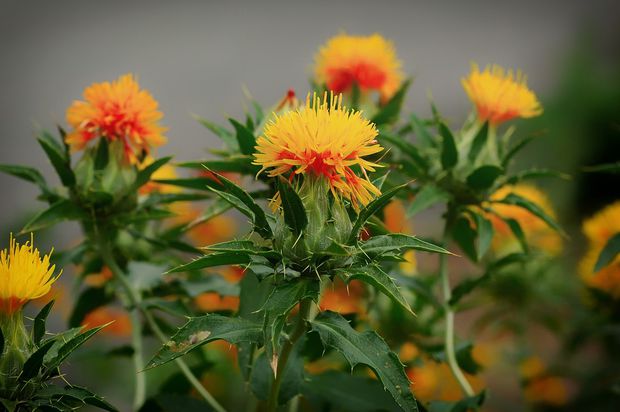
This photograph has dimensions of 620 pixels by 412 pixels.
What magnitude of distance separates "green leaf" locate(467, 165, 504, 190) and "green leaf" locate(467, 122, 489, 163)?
53 mm

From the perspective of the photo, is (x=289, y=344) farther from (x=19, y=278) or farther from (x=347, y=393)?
(x=19, y=278)

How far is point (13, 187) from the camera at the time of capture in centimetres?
596

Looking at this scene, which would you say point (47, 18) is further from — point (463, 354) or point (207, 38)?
point (463, 354)

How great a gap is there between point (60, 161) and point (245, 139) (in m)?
0.41

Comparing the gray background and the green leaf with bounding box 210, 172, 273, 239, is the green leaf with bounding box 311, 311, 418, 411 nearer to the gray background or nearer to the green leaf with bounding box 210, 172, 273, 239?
the green leaf with bounding box 210, 172, 273, 239

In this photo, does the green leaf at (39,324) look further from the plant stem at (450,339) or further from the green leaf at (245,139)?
the plant stem at (450,339)


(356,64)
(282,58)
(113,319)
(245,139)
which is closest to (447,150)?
(356,64)

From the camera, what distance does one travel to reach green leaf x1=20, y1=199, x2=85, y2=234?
1.52 meters

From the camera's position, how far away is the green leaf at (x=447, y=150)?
162cm

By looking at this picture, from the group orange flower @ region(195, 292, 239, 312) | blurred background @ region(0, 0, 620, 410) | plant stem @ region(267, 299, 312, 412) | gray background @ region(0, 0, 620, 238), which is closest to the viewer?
plant stem @ region(267, 299, 312, 412)

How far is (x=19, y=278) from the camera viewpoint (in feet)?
3.83

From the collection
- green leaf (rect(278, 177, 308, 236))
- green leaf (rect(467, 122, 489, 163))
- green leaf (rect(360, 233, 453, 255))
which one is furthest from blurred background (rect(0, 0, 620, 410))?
green leaf (rect(278, 177, 308, 236))

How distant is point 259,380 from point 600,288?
3.99 ft

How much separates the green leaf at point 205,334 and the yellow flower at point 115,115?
20.4 inches
